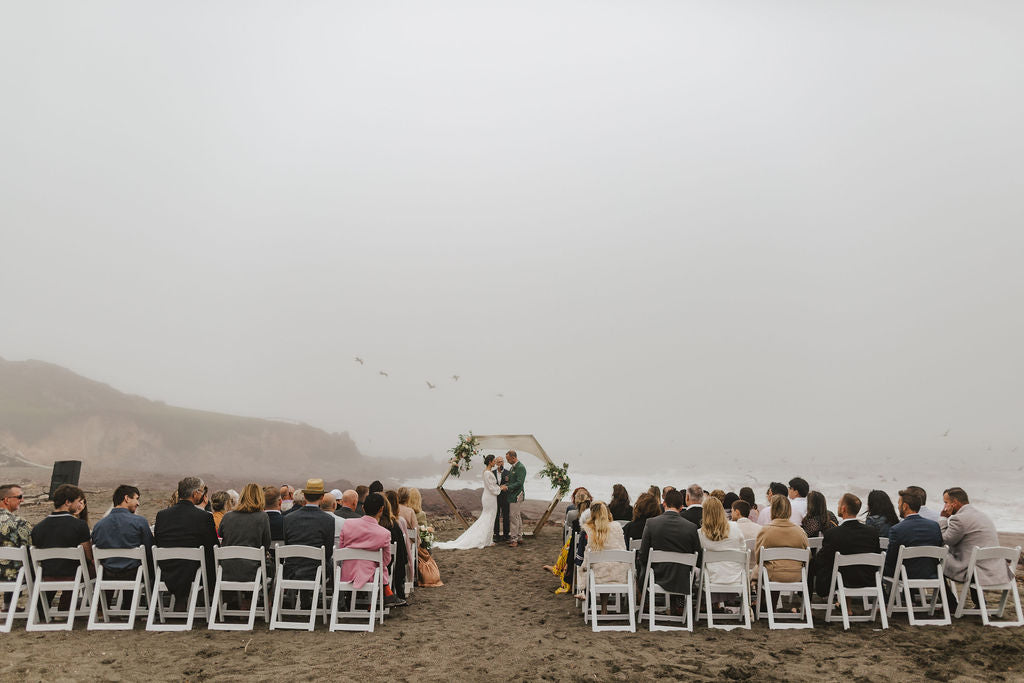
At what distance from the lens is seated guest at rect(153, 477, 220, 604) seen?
650 cm

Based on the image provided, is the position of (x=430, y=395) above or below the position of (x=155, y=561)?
above

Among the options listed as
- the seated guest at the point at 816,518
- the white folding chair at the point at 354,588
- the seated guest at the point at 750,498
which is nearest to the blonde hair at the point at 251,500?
the white folding chair at the point at 354,588

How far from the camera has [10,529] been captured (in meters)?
6.61

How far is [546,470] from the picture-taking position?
47.8 feet

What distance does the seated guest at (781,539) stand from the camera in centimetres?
671

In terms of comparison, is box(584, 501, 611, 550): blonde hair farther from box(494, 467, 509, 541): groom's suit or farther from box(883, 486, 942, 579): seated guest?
box(494, 467, 509, 541): groom's suit

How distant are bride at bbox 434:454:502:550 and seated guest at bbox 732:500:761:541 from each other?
21.2 feet

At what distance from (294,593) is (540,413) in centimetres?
11468

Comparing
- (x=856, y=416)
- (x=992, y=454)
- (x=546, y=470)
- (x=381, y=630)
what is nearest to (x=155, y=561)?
(x=381, y=630)

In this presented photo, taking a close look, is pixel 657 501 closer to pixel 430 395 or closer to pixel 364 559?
pixel 364 559

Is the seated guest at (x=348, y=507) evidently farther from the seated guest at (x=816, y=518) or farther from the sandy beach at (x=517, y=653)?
the seated guest at (x=816, y=518)

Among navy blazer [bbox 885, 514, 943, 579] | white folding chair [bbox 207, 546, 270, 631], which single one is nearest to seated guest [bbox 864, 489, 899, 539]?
navy blazer [bbox 885, 514, 943, 579]

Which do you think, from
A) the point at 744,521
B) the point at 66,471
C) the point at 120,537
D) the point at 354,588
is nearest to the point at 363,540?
the point at 354,588

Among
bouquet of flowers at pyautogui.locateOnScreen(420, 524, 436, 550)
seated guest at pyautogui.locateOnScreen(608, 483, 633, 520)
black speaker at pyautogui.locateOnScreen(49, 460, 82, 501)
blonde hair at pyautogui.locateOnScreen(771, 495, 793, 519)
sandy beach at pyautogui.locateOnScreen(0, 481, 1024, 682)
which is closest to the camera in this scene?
sandy beach at pyautogui.locateOnScreen(0, 481, 1024, 682)
